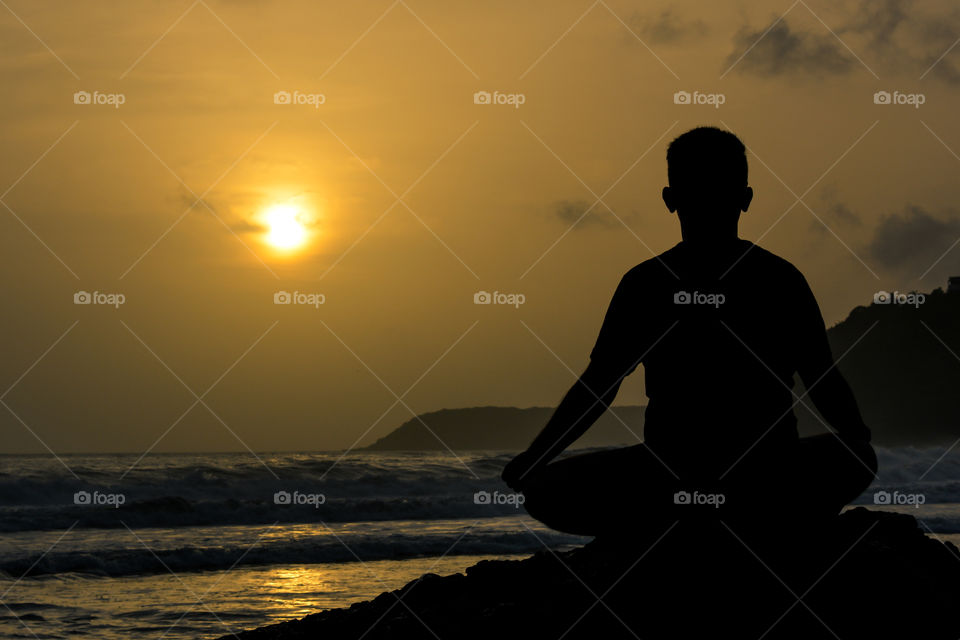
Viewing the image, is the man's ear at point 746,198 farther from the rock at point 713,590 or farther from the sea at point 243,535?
the sea at point 243,535

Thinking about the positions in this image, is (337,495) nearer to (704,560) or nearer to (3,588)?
(3,588)

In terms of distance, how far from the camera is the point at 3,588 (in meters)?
11.5

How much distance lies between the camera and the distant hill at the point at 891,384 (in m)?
75.5

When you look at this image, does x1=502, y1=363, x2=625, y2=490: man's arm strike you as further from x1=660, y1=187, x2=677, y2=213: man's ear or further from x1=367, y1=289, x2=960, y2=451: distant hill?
x1=367, y1=289, x2=960, y2=451: distant hill

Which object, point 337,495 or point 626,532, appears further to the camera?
point 337,495

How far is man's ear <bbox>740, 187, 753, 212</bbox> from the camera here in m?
2.61

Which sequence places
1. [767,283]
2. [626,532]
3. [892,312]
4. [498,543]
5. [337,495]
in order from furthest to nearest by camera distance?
[892,312], [337,495], [498,543], [626,532], [767,283]

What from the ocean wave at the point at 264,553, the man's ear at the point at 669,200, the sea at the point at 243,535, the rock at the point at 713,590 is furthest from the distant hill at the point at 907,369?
the man's ear at the point at 669,200

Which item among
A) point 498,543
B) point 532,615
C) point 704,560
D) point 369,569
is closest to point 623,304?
point 704,560

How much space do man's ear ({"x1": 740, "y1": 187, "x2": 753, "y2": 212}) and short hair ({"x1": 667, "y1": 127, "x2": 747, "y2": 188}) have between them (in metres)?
0.03

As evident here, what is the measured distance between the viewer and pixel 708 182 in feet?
8.44

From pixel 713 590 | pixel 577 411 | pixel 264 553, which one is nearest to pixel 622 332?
pixel 577 411

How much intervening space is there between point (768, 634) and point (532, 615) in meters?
1.04

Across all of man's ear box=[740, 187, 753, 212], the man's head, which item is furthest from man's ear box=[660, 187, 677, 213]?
man's ear box=[740, 187, 753, 212]
